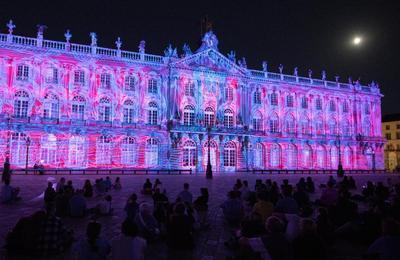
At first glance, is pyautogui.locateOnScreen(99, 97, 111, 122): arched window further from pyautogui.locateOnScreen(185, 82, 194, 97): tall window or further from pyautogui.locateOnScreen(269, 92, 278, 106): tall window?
pyautogui.locateOnScreen(269, 92, 278, 106): tall window

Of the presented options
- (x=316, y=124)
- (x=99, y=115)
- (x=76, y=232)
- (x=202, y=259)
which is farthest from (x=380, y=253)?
(x=316, y=124)

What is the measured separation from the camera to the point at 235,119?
50.7m

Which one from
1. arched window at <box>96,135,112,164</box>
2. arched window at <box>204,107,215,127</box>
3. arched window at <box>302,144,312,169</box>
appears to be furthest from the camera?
arched window at <box>302,144,312,169</box>

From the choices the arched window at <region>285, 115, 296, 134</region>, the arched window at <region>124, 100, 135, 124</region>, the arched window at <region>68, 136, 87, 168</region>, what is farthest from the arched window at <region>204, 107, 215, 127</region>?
the arched window at <region>68, 136, 87, 168</region>

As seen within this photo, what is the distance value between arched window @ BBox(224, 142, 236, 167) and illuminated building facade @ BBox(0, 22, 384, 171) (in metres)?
0.14

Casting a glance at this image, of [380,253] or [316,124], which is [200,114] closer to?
[316,124]

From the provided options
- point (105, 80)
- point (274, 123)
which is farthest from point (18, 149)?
point (274, 123)

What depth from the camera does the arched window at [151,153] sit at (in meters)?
44.6

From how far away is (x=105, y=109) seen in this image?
43.6 m

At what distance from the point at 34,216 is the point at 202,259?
355 cm

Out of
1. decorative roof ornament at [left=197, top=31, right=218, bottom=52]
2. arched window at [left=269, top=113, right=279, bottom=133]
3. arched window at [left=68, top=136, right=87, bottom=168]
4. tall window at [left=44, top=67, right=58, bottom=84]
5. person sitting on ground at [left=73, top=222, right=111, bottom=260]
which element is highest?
decorative roof ornament at [left=197, top=31, right=218, bottom=52]

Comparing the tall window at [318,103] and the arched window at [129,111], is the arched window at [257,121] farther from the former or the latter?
the arched window at [129,111]

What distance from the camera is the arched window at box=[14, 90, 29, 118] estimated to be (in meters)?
39.2

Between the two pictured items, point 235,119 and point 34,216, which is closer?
point 34,216
